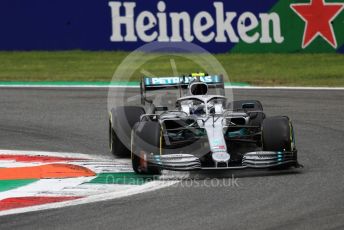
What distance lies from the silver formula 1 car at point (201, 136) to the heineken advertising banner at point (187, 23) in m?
9.66

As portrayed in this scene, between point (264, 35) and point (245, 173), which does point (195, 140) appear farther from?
point (264, 35)

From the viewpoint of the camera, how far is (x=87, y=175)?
11203mm

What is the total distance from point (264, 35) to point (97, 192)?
1286cm

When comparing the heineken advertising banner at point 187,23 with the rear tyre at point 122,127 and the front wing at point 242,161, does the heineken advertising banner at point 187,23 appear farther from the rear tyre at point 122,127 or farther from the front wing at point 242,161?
the front wing at point 242,161

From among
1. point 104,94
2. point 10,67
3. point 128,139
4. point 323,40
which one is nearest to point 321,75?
point 323,40

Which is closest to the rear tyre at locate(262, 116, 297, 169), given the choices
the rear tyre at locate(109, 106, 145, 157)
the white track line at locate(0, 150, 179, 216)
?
the white track line at locate(0, 150, 179, 216)

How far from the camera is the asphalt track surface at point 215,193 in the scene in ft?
28.5

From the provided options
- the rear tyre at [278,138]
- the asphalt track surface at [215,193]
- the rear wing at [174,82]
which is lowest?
the asphalt track surface at [215,193]

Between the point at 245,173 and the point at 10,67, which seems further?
the point at 10,67

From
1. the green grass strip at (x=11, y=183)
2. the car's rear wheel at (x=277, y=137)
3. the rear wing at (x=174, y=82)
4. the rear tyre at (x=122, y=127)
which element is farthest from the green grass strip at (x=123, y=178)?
the rear wing at (x=174, y=82)

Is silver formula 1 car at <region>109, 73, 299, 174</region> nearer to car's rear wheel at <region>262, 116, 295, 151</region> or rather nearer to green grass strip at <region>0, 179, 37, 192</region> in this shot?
car's rear wheel at <region>262, 116, 295, 151</region>

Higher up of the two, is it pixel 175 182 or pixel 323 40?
pixel 323 40

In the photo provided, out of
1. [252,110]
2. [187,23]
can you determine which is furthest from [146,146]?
[187,23]

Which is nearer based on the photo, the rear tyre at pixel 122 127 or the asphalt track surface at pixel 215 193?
the asphalt track surface at pixel 215 193
